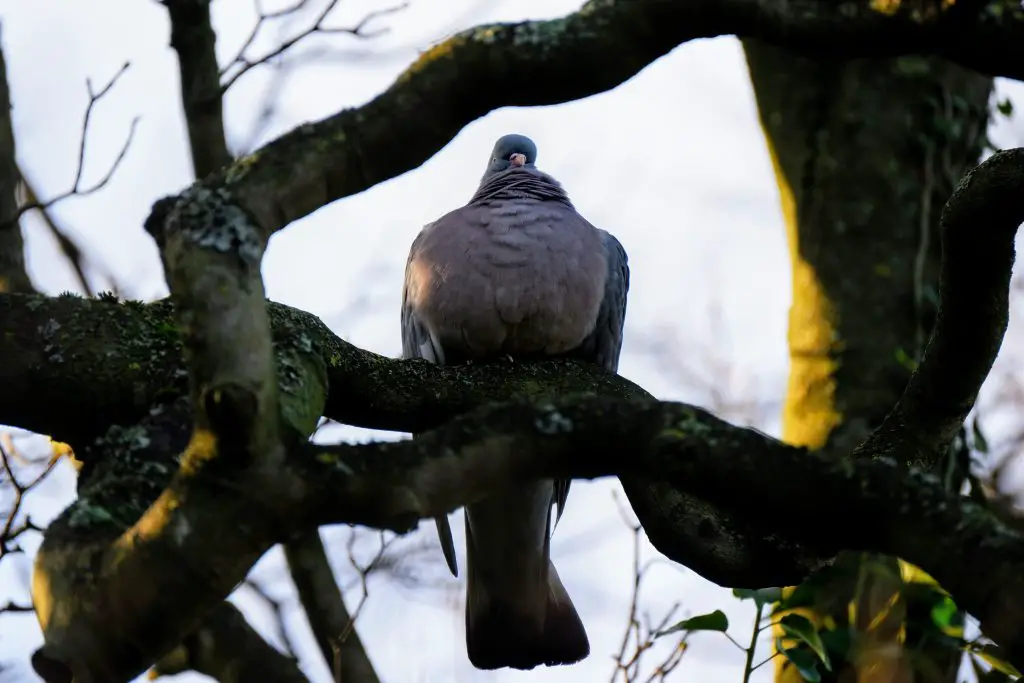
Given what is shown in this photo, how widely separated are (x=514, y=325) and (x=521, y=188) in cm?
73

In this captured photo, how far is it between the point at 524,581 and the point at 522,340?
860 millimetres

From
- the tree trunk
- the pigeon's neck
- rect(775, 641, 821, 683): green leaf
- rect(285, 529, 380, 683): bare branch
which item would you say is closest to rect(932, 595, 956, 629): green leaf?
the tree trunk

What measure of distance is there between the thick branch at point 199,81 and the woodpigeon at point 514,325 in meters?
1.29

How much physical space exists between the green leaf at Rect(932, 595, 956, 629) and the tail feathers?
1197 millimetres

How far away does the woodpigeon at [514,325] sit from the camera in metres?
4.05

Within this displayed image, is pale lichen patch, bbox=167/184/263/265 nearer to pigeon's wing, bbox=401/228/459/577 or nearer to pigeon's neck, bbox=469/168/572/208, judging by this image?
pigeon's wing, bbox=401/228/459/577

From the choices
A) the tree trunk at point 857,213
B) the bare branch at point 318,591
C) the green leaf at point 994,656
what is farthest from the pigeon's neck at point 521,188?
the green leaf at point 994,656

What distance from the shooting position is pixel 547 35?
2.20m

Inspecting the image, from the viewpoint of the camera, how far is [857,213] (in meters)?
5.54

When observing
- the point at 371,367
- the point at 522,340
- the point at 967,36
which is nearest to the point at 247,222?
the point at 371,367

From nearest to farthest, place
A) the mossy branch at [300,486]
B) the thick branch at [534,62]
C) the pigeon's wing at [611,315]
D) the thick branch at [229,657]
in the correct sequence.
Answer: the mossy branch at [300,486] → the thick branch at [534,62] → the pigeon's wing at [611,315] → the thick branch at [229,657]

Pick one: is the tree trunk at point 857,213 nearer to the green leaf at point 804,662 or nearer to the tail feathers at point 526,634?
the green leaf at point 804,662

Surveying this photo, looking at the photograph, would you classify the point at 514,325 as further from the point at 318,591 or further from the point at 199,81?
the point at 199,81

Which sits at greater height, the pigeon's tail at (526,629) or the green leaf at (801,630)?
the pigeon's tail at (526,629)
